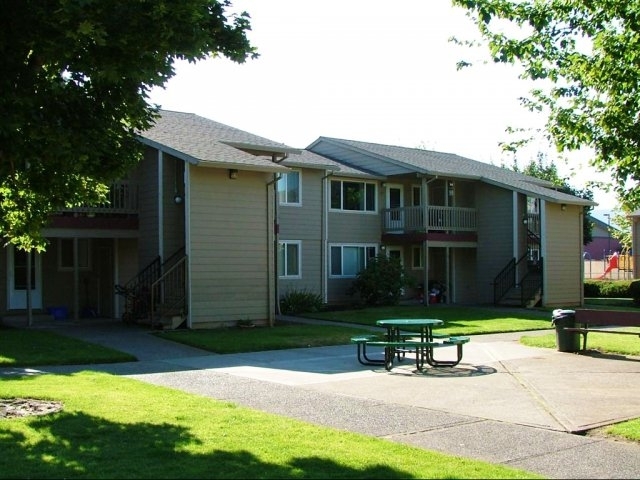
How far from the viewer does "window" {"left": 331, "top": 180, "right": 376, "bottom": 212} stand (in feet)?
97.2

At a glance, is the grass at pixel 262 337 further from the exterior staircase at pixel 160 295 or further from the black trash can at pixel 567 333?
the black trash can at pixel 567 333

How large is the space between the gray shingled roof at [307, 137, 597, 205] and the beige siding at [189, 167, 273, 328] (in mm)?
9809

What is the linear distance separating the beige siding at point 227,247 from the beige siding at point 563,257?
13.6 meters

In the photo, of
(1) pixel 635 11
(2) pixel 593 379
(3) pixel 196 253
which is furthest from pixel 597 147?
(3) pixel 196 253

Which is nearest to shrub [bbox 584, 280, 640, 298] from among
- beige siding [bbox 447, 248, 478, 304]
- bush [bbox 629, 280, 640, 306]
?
bush [bbox 629, 280, 640, 306]

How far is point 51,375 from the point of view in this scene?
1201 centimetres

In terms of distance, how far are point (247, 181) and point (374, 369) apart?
31.3ft

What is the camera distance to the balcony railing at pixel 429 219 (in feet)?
97.8

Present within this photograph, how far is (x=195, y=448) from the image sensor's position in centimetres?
691

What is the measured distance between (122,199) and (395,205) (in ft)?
43.6

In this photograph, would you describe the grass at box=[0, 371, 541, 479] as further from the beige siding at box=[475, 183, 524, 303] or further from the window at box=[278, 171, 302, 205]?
the beige siding at box=[475, 183, 524, 303]

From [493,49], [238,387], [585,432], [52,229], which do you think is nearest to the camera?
[585,432]

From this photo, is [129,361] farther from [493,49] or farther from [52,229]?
[493,49]

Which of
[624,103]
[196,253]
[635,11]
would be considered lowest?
[196,253]
